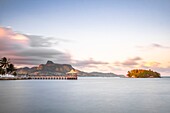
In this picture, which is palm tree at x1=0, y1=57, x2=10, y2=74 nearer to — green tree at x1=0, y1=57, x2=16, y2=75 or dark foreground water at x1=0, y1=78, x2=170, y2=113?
green tree at x1=0, y1=57, x2=16, y2=75

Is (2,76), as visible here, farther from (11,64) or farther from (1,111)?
(1,111)

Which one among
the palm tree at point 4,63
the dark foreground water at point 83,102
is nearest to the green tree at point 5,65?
the palm tree at point 4,63

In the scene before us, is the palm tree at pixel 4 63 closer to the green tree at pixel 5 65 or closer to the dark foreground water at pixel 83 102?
the green tree at pixel 5 65

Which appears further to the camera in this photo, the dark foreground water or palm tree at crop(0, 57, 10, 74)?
palm tree at crop(0, 57, 10, 74)

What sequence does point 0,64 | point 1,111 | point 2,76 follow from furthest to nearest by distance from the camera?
point 2,76, point 0,64, point 1,111

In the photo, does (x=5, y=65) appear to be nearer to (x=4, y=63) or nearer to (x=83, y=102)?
(x=4, y=63)

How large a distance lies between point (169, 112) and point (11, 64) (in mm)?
136861

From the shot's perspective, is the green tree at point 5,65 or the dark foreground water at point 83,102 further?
the green tree at point 5,65

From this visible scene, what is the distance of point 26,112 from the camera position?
29.0m

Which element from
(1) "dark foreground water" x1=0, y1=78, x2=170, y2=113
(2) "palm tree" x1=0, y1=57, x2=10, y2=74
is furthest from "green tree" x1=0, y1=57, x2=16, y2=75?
(1) "dark foreground water" x1=0, y1=78, x2=170, y2=113

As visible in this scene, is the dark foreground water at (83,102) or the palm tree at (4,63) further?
the palm tree at (4,63)

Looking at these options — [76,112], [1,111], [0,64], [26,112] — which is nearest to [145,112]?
[76,112]

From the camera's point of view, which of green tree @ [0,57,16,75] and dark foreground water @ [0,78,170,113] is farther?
green tree @ [0,57,16,75]

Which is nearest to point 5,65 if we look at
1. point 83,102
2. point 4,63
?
point 4,63
